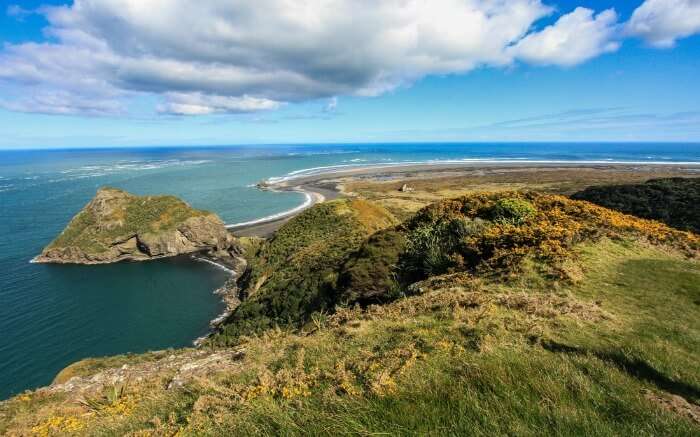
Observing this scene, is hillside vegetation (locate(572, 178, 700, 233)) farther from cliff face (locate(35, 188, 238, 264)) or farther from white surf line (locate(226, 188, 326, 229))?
white surf line (locate(226, 188, 326, 229))

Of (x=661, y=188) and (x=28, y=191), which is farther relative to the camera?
(x=28, y=191)

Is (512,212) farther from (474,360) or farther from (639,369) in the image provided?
(474,360)

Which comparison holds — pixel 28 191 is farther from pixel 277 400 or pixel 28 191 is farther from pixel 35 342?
pixel 277 400

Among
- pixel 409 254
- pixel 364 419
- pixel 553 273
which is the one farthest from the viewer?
pixel 409 254

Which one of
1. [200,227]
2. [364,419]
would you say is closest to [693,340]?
Result: [364,419]

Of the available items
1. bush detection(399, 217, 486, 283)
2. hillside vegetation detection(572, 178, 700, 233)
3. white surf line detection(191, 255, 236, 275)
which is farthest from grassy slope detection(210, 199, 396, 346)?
hillside vegetation detection(572, 178, 700, 233)

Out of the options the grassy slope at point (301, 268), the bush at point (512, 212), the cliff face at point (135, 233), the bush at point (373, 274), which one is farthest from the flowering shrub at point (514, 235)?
the cliff face at point (135, 233)

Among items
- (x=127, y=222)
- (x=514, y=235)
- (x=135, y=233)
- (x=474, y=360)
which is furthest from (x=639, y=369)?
(x=127, y=222)
